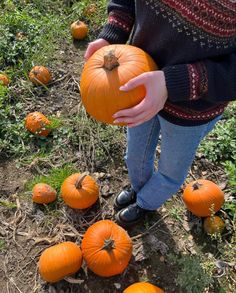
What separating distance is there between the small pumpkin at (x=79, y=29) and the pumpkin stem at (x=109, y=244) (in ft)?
8.98

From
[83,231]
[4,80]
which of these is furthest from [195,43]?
[4,80]

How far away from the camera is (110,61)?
184 centimetres

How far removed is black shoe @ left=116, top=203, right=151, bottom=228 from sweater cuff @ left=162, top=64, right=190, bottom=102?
141 cm

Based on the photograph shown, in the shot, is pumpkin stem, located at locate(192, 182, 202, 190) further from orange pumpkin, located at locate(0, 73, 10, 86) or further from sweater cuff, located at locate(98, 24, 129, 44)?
orange pumpkin, located at locate(0, 73, 10, 86)

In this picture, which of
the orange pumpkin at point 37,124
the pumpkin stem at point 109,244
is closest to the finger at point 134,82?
the pumpkin stem at point 109,244

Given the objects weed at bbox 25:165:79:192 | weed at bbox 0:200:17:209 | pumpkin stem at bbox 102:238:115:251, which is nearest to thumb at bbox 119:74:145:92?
pumpkin stem at bbox 102:238:115:251

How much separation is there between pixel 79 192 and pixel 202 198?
93cm

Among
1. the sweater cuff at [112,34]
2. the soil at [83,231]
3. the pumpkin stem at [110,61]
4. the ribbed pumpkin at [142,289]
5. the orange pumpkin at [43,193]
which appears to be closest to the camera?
the pumpkin stem at [110,61]

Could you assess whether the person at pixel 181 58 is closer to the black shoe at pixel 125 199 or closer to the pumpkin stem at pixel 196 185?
the pumpkin stem at pixel 196 185

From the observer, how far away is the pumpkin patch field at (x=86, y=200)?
262 cm

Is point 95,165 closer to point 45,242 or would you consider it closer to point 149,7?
point 45,242

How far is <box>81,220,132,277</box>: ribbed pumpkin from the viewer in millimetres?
2580

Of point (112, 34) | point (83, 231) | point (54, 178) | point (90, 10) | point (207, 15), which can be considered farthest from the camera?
point (90, 10)

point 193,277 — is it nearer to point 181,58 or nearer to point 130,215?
point 130,215
